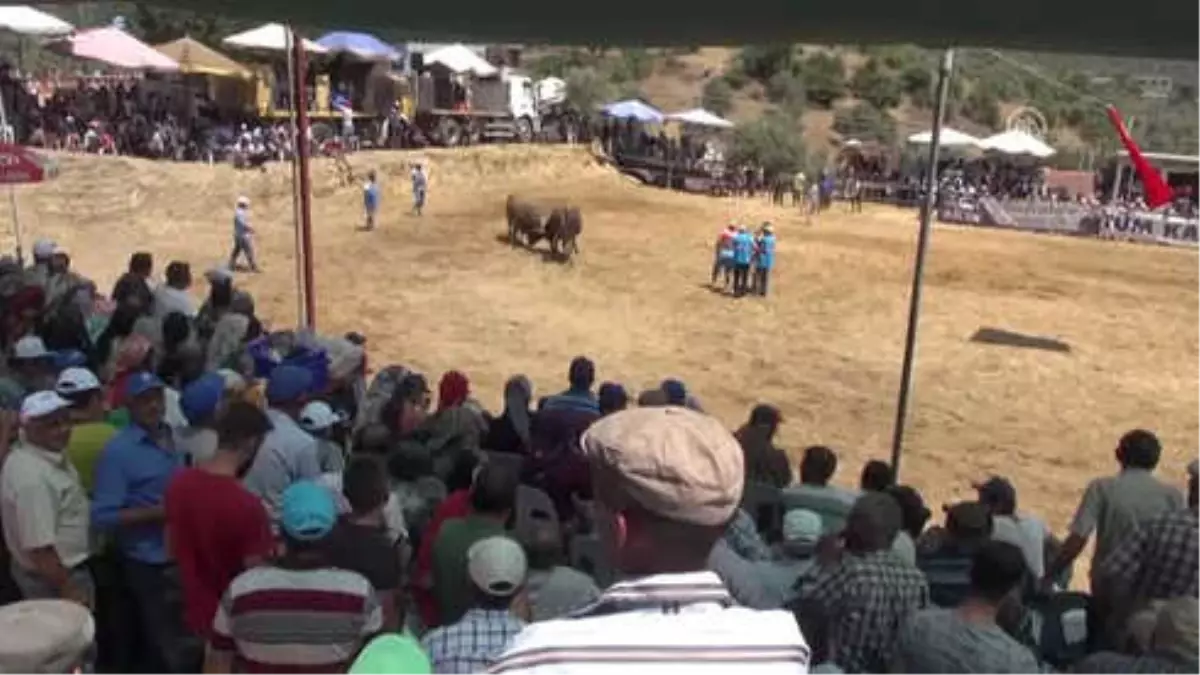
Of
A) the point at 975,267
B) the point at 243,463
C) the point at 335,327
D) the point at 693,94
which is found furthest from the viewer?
the point at 693,94

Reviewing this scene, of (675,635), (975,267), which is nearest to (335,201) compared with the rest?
(975,267)

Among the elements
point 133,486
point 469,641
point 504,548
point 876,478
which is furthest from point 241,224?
point 469,641

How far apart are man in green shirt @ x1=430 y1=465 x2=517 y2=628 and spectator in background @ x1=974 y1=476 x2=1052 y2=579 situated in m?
2.30

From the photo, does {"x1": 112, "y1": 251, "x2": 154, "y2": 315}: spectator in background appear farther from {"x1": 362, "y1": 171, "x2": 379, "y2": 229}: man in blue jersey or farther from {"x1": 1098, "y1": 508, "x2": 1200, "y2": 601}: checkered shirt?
{"x1": 362, "y1": 171, "x2": 379, "y2": 229}: man in blue jersey

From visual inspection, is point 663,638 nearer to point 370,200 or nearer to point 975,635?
point 975,635

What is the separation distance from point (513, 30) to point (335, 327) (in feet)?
33.5

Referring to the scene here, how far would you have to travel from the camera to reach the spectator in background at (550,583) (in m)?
3.88

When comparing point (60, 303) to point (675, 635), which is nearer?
point (675, 635)

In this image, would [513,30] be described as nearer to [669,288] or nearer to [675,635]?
[675,635]

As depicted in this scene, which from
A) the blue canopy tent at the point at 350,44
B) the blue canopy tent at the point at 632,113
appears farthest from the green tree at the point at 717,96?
the blue canopy tent at the point at 350,44

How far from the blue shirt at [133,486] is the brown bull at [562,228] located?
18.1 m

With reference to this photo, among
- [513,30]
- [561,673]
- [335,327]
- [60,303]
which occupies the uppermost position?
[513,30]

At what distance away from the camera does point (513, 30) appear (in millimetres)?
7898

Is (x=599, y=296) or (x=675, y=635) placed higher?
(x=675, y=635)
